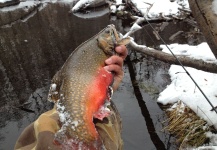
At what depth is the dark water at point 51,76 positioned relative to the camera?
16.2 feet

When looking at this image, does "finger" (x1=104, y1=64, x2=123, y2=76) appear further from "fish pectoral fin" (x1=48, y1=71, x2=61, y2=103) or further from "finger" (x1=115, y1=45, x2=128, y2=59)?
"fish pectoral fin" (x1=48, y1=71, x2=61, y2=103)

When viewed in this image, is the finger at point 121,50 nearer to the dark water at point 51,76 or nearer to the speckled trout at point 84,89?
the speckled trout at point 84,89

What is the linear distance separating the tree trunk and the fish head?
1048 millimetres

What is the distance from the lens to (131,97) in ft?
18.9

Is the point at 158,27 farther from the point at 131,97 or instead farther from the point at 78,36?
the point at 131,97

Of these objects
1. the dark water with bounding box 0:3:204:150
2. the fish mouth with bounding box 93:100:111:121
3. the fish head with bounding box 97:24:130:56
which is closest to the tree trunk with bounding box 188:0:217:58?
the fish head with bounding box 97:24:130:56

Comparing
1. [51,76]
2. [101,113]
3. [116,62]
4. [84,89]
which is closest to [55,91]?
[84,89]

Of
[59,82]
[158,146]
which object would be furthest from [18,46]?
[59,82]

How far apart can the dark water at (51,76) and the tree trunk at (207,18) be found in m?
2.23

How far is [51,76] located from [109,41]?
16.2 feet

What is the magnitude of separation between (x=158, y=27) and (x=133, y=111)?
14.6ft

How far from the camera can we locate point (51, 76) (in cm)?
678

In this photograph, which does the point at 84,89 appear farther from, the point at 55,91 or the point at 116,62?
the point at 116,62

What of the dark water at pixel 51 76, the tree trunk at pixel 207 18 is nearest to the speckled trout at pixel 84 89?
the tree trunk at pixel 207 18
